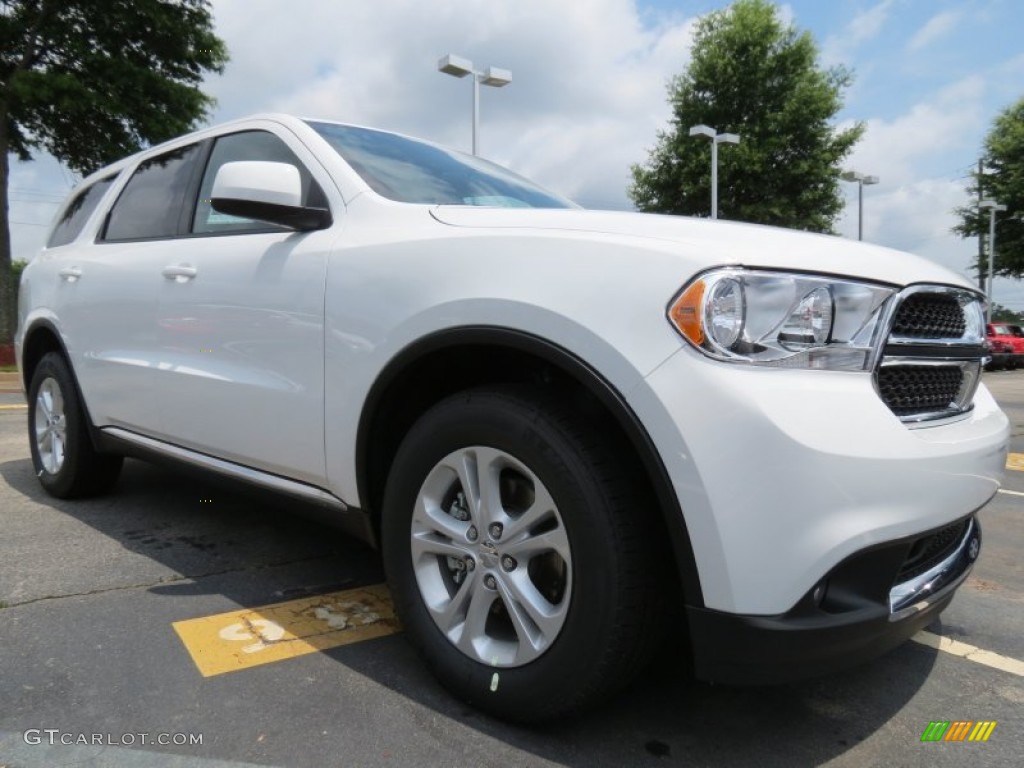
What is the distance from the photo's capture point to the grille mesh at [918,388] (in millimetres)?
1721

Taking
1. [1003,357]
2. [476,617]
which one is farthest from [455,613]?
[1003,357]

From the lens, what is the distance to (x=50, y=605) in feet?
8.52

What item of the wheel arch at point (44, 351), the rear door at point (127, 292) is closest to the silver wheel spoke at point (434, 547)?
the rear door at point (127, 292)

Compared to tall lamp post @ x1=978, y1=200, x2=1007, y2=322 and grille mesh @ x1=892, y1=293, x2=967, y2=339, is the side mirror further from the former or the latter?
tall lamp post @ x1=978, y1=200, x2=1007, y2=322

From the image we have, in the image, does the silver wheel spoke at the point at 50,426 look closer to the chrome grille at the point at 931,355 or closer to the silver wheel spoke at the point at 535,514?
the silver wheel spoke at the point at 535,514

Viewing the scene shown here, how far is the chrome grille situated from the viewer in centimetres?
173

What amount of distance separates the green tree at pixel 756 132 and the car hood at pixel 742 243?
26.3 metres

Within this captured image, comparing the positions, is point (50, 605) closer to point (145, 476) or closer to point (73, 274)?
point (73, 274)

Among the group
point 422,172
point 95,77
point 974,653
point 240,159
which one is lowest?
point 974,653

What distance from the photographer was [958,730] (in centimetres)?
193

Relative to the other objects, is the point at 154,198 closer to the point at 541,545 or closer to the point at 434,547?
the point at 434,547

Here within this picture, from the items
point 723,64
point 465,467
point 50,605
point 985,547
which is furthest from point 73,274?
point 723,64

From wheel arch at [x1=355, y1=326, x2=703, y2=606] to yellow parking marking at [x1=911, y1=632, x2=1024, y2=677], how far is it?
136cm

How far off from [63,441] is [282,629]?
219 cm
